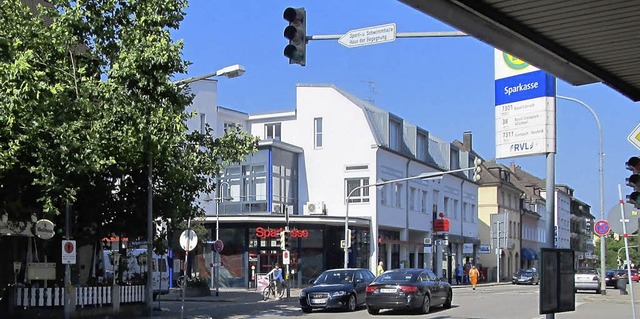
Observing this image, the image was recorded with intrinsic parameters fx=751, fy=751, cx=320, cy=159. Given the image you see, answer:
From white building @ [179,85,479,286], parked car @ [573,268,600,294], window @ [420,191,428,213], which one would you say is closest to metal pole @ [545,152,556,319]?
white building @ [179,85,479,286]

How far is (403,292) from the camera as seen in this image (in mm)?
23734

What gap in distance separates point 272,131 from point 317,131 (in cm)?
365

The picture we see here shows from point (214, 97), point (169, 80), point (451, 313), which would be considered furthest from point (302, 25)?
point (214, 97)

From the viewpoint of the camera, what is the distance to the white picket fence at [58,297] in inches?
859

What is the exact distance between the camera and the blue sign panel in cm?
874

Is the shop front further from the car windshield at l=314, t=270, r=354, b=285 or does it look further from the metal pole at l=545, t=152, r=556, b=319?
the metal pole at l=545, t=152, r=556, b=319

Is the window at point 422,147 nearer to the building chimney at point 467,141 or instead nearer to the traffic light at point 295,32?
the building chimney at point 467,141

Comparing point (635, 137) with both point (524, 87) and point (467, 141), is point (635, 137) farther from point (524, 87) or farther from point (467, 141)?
point (467, 141)

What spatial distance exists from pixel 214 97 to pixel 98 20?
2939 centimetres

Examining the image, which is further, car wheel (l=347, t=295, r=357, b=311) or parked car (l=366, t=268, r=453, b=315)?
car wheel (l=347, t=295, r=357, b=311)

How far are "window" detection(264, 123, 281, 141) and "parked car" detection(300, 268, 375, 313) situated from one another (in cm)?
2554

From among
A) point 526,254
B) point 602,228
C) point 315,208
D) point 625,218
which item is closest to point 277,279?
point 315,208

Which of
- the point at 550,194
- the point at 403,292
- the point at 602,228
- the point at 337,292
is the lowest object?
the point at 337,292

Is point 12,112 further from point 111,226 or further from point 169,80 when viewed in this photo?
point 111,226
